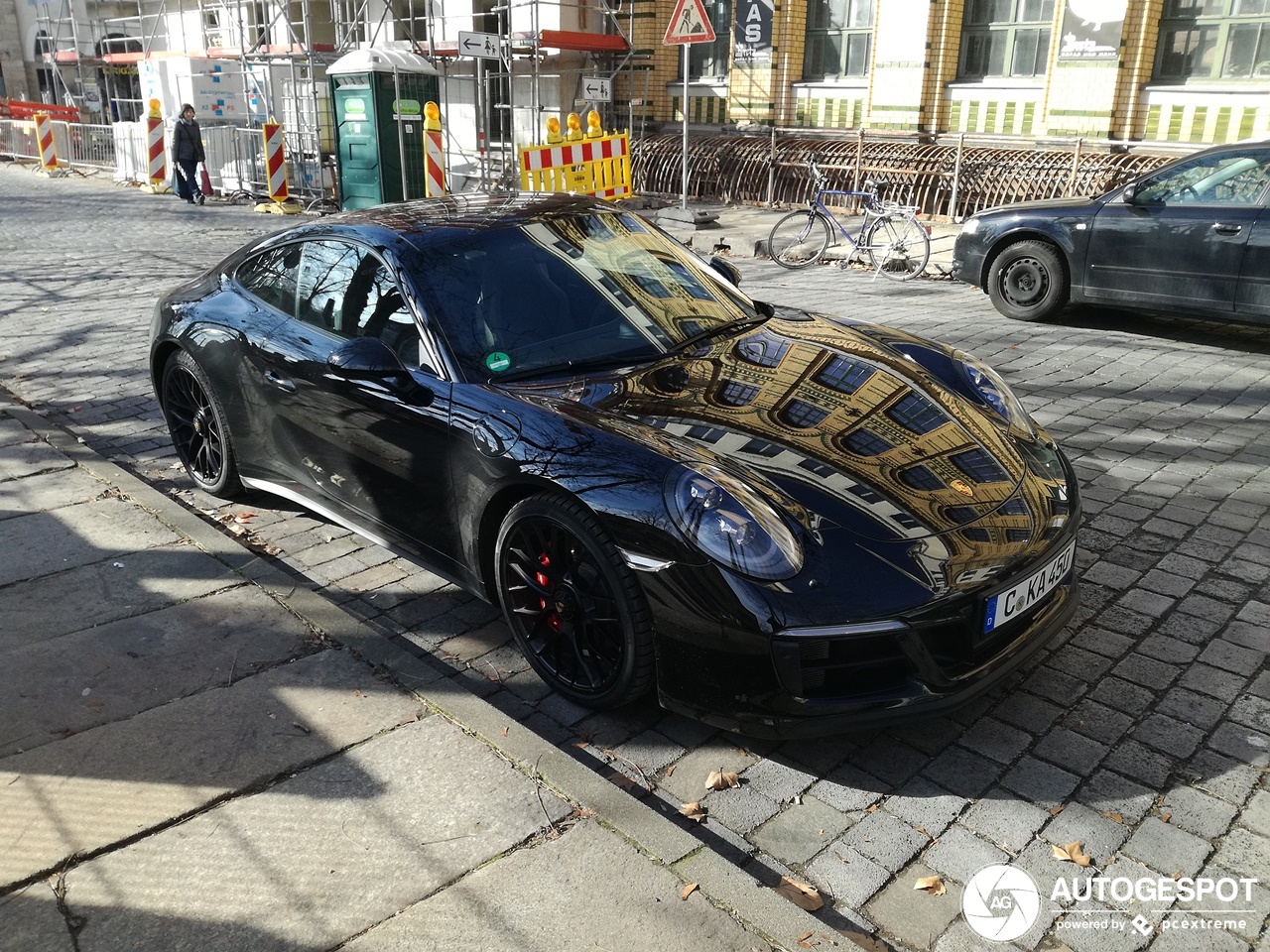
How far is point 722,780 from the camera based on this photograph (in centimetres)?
309

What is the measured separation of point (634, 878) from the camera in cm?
260

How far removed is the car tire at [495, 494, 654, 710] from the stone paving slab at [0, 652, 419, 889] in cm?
48

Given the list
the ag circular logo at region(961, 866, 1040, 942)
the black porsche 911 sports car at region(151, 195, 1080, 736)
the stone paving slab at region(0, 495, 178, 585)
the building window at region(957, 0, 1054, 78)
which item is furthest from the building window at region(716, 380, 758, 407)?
the building window at region(957, 0, 1054, 78)

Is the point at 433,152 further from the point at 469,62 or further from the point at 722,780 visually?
the point at 722,780

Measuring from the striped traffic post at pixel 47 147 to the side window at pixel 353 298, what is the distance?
82.8 feet

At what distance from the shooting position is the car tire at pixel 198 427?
4.93 metres

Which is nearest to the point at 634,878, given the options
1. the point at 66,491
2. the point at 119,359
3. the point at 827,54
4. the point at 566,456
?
the point at 566,456

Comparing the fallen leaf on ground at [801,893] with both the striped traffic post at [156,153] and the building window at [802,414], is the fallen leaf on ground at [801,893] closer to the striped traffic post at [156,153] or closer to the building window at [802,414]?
the building window at [802,414]

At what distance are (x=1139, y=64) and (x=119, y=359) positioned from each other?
549 inches

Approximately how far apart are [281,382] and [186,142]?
1699 cm

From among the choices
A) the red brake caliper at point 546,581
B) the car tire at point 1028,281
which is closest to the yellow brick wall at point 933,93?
the car tire at point 1028,281

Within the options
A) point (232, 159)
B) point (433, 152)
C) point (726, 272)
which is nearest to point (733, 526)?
point (726, 272)

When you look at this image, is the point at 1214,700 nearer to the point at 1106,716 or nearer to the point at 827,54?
the point at 1106,716

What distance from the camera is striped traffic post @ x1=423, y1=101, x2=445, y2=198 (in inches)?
599
